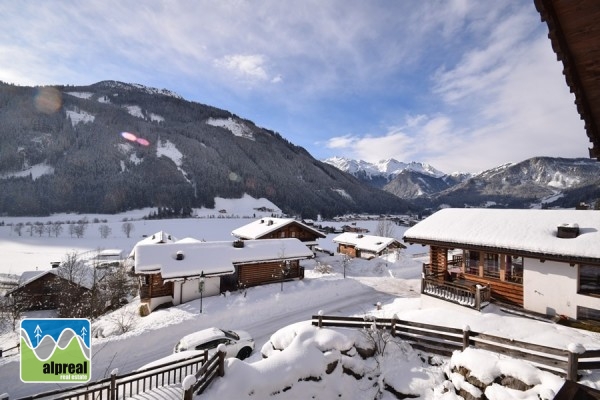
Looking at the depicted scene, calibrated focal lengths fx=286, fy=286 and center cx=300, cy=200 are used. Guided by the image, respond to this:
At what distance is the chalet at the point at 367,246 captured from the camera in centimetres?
5144

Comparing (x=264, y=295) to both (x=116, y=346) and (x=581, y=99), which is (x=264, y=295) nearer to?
(x=116, y=346)

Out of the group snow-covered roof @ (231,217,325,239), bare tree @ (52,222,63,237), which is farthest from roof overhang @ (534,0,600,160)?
bare tree @ (52,222,63,237)

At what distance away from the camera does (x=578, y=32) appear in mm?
3977

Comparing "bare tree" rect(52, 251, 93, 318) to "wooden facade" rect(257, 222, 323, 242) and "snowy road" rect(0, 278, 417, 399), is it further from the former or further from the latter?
"wooden facade" rect(257, 222, 323, 242)

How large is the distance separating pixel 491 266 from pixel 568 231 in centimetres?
450

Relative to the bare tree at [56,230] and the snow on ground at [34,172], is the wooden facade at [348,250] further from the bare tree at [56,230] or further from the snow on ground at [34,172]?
the snow on ground at [34,172]

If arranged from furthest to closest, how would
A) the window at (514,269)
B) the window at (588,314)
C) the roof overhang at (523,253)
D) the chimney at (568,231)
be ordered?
the window at (514,269) < the chimney at (568,231) < the window at (588,314) < the roof overhang at (523,253)

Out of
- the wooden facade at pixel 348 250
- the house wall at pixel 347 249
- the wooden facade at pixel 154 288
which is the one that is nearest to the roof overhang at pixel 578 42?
the wooden facade at pixel 154 288

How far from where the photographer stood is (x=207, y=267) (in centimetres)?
2638

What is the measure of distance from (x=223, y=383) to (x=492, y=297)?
55.1ft

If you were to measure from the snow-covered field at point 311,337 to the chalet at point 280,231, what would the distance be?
9.94 m

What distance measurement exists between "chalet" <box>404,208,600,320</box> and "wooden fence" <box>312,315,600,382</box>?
4.93 meters

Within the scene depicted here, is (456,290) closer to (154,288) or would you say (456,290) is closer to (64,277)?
(154,288)

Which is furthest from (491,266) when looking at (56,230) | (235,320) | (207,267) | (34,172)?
(34,172)
